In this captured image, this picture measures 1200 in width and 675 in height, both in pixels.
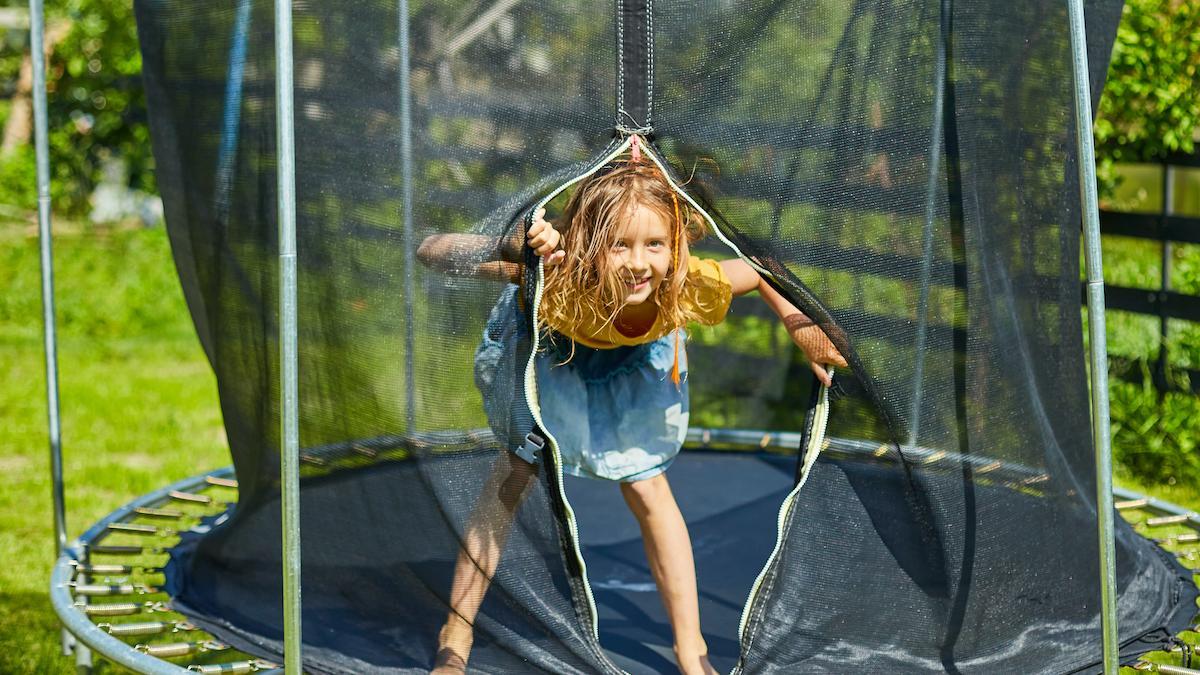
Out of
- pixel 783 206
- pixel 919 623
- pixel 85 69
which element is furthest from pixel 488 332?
pixel 85 69

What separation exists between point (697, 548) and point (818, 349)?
1057 millimetres

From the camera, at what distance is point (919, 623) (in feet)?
6.77

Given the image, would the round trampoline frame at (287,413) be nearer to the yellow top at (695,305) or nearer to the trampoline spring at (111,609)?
the trampoline spring at (111,609)

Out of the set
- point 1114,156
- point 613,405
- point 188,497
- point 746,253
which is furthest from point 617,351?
point 1114,156

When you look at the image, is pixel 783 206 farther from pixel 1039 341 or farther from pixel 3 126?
pixel 3 126

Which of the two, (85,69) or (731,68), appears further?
(85,69)

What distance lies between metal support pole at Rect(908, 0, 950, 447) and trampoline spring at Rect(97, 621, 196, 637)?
1.30 meters

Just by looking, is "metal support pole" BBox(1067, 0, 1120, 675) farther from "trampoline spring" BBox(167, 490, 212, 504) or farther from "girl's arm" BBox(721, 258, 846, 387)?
"trampoline spring" BBox(167, 490, 212, 504)

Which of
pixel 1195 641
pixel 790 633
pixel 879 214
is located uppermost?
pixel 879 214

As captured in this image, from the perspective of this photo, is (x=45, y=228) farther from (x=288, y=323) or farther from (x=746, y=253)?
(x=746, y=253)

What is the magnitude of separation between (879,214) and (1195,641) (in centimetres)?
150

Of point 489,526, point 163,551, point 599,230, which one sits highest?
point 599,230

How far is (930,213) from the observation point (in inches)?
77.2

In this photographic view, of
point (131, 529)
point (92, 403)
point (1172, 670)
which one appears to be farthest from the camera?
point (92, 403)
